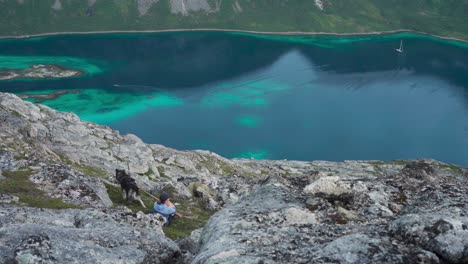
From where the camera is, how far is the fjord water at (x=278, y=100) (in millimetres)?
113125

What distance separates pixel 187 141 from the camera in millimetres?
110500

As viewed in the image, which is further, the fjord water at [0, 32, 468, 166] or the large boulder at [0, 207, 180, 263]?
the fjord water at [0, 32, 468, 166]

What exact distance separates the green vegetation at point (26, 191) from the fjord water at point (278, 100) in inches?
3036

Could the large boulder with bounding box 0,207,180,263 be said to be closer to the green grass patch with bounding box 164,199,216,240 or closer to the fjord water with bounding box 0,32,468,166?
the green grass patch with bounding box 164,199,216,240

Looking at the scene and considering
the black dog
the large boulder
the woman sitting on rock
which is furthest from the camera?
the black dog

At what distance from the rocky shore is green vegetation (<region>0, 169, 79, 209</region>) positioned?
465ft

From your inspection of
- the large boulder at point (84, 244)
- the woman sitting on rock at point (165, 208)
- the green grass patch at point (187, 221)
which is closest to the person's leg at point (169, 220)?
the woman sitting on rock at point (165, 208)

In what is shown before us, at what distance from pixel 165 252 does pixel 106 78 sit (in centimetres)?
15163

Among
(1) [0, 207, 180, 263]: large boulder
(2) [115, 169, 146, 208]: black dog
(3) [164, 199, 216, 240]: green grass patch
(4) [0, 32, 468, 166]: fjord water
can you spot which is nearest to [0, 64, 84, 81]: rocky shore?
(4) [0, 32, 468, 166]: fjord water

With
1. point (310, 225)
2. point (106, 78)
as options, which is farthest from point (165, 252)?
point (106, 78)

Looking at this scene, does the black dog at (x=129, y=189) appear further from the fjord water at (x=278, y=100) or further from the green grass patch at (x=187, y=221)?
the fjord water at (x=278, y=100)

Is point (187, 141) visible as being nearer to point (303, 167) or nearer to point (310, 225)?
point (303, 167)

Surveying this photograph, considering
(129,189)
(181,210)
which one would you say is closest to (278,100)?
(181,210)

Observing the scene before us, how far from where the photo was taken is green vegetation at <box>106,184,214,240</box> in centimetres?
2426
